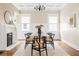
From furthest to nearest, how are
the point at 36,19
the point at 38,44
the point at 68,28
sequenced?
the point at 68,28 → the point at 36,19 → the point at 38,44

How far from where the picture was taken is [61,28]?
3.66m

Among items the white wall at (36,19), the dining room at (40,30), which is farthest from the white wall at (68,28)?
the white wall at (36,19)

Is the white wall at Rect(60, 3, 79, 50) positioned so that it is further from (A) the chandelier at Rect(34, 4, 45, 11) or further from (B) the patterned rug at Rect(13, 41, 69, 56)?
(A) the chandelier at Rect(34, 4, 45, 11)

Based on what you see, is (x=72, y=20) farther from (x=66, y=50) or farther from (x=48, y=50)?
(x=48, y=50)

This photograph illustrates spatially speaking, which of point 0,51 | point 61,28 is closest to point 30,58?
point 0,51

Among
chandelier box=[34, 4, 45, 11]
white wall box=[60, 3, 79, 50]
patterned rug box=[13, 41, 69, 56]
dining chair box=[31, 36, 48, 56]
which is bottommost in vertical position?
patterned rug box=[13, 41, 69, 56]

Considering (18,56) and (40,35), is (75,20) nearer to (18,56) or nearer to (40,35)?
(40,35)

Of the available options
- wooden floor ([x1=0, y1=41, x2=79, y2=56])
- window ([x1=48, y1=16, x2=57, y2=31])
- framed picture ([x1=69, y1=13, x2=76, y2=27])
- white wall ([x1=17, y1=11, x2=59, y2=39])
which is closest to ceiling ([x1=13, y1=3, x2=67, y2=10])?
white wall ([x1=17, y1=11, x2=59, y2=39])

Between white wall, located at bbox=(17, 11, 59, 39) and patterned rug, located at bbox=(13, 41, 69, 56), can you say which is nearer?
patterned rug, located at bbox=(13, 41, 69, 56)

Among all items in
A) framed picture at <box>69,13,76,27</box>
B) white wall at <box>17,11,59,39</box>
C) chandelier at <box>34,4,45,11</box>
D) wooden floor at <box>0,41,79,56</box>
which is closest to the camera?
wooden floor at <box>0,41,79,56</box>

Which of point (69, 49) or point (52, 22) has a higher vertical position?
point (52, 22)

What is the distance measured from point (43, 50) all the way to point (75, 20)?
1469 millimetres

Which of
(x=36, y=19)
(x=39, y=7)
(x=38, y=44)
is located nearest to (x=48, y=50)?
(x=38, y=44)

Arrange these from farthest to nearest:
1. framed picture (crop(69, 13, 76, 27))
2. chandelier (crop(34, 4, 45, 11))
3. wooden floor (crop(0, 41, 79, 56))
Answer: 1. framed picture (crop(69, 13, 76, 27))
2. chandelier (crop(34, 4, 45, 11))
3. wooden floor (crop(0, 41, 79, 56))
